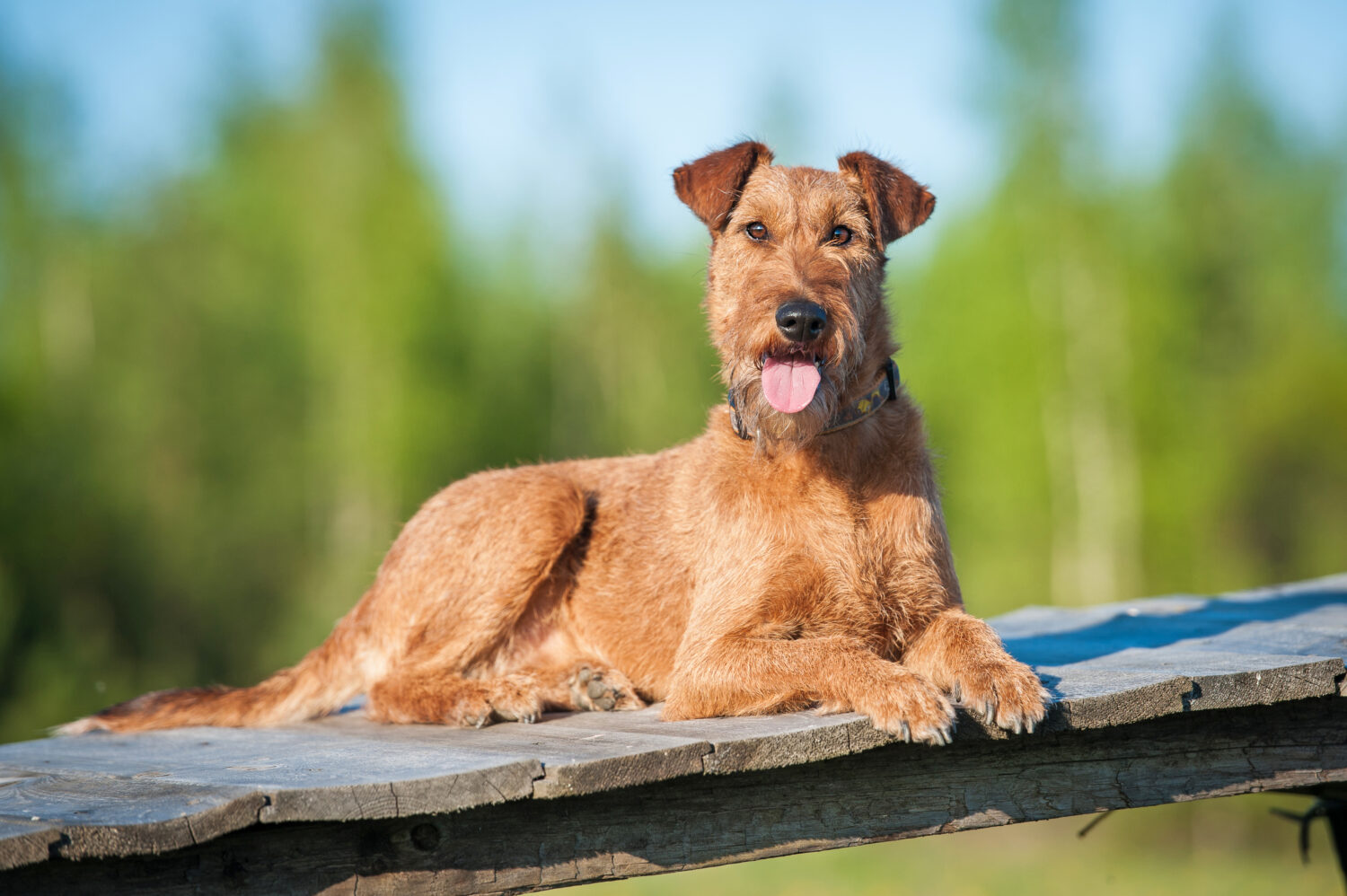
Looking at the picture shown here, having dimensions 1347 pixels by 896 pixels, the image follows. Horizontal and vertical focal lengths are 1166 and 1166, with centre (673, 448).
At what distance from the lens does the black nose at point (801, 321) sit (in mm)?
3873

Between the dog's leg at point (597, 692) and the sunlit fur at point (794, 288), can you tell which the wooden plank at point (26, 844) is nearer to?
the dog's leg at point (597, 692)

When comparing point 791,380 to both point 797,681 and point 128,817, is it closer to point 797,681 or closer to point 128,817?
point 797,681

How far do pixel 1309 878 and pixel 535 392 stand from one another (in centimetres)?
1418

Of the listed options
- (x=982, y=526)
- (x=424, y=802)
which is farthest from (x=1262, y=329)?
(x=424, y=802)

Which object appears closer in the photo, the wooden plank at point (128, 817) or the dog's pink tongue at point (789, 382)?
the wooden plank at point (128, 817)

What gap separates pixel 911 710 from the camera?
3.31m

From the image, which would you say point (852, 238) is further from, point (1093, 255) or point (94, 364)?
point (94, 364)

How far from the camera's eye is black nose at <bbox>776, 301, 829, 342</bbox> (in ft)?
12.7

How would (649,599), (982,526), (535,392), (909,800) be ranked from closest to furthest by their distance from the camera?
(909,800) < (649,599) < (982,526) < (535,392)

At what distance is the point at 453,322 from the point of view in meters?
18.7

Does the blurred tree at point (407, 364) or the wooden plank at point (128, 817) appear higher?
the blurred tree at point (407, 364)

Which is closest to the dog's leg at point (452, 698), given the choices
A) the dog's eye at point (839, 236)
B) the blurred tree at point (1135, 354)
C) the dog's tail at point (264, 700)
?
the dog's tail at point (264, 700)

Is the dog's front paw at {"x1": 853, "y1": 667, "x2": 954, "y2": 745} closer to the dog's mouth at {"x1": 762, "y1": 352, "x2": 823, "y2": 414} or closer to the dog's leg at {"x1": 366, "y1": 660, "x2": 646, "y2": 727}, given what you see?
the dog's mouth at {"x1": 762, "y1": 352, "x2": 823, "y2": 414}

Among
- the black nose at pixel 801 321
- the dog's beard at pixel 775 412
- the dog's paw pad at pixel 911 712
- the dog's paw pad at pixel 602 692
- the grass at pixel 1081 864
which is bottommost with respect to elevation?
the grass at pixel 1081 864
